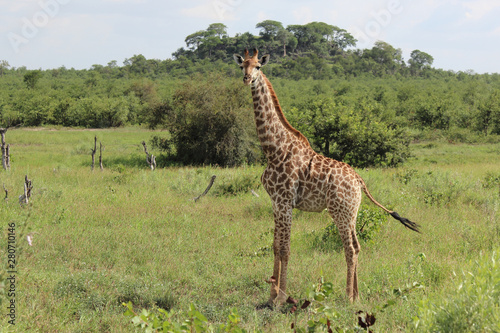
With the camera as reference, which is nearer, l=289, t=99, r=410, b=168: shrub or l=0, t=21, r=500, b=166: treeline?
l=289, t=99, r=410, b=168: shrub

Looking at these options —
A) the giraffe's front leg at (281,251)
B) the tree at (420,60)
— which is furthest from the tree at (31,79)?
the tree at (420,60)

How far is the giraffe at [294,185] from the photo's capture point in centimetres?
603

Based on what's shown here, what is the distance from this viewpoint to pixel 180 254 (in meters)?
7.98

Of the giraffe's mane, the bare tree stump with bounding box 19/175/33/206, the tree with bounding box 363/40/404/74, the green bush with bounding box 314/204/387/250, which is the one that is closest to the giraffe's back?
the giraffe's mane

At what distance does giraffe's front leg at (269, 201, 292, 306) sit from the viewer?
612 centimetres

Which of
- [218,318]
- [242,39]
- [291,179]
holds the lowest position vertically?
[218,318]

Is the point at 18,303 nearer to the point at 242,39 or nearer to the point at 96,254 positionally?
the point at 96,254

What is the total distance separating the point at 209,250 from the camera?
821 centimetres

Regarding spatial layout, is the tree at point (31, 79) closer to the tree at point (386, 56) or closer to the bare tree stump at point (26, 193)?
the bare tree stump at point (26, 193)

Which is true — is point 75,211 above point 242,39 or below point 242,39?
below

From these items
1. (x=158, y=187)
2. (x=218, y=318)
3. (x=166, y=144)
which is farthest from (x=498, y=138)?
(x=218, y=318)

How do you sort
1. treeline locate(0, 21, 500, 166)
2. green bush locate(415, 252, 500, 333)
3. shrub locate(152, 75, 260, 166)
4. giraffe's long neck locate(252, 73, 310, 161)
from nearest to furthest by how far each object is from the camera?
green bush locate(415, 252, 500, 333), giraffe's long neck locate(252, 73, 310, 161), treeline locate(0, 21, 500, 166), shrub locate(152, 75, 260, 166)

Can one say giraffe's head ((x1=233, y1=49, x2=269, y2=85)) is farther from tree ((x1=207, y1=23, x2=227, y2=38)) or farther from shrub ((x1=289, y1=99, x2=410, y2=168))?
tree ((x1=207, y1=23, x2=227, y2=38))

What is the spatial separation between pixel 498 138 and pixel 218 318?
31301 mm
